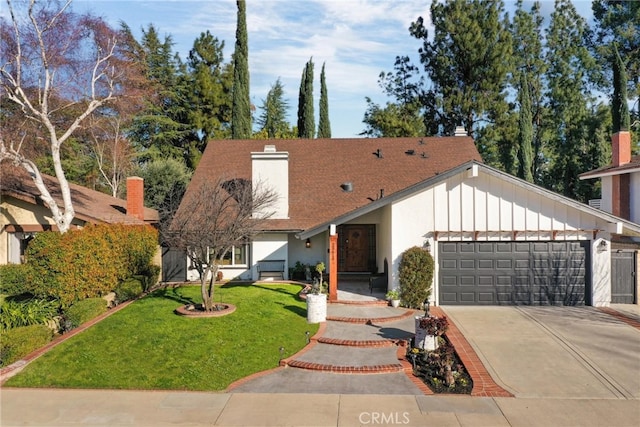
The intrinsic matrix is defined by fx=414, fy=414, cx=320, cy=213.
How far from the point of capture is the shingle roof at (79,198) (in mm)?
16422

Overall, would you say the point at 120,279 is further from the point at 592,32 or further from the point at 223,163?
the point at 592,32

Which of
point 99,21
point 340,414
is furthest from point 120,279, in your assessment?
point 99,21

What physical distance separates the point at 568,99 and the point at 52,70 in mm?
38149

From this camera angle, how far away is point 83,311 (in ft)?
39.4

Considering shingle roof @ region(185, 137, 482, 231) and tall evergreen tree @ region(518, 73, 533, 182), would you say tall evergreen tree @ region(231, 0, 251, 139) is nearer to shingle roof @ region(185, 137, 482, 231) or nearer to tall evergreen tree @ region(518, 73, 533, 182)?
shingle roof @ region(185, 137, 482, 231)

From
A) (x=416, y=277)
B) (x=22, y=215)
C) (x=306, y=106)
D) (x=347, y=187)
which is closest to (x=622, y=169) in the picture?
(x=347, y=187)

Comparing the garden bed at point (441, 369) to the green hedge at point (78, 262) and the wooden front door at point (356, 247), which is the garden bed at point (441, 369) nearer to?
the wooden front door at point (356, 247)

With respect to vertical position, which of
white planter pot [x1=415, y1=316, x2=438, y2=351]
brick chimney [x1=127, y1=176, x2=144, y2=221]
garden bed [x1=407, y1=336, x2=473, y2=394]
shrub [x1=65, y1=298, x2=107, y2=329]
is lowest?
garden bed [x1=407, y1=336, x2=473, y2=394]

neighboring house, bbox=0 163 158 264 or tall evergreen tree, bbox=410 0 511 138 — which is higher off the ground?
tall evergreen tree, bbox=410 0 511 138

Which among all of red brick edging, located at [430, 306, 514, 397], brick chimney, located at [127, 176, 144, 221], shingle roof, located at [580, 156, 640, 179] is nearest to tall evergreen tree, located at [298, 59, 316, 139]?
brick chimney, located at [127, 176, 144, 221]

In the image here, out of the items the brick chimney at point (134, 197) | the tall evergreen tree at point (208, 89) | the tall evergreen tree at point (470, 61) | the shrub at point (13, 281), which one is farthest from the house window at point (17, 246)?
the tall evergreen tree at point (470, 61)

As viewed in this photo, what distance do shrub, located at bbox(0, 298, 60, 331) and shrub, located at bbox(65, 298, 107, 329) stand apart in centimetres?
54

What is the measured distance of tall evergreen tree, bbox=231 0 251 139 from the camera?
30984 millimetres

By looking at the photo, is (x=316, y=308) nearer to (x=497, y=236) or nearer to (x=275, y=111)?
(x=497, y=236)
